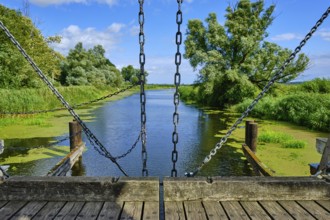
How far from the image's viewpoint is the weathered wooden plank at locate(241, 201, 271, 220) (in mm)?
2666

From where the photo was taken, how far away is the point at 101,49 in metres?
74.9

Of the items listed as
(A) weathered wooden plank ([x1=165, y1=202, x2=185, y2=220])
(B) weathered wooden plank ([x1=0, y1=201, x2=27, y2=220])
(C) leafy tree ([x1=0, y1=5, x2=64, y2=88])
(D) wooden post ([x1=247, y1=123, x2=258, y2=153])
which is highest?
(C) leafy tree ([x1=0, y1=5, x2=64, y2=88])

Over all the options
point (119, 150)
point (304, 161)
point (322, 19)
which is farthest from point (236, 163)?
point (322, 19)

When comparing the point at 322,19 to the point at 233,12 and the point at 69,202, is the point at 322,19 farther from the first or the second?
the point at 233,12

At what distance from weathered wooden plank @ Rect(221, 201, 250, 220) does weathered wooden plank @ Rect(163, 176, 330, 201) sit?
2.5 inches

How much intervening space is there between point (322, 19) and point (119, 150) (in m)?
9.02

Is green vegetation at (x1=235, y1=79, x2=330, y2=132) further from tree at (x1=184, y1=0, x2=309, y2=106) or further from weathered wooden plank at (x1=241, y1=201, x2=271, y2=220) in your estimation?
weathered wooden plank at (x1=241, y1=201, x2=271, y2=220)

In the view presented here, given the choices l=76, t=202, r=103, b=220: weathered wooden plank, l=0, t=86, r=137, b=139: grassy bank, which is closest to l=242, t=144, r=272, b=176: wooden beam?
l=76, t=202, r=103, b=220: weathered wooden plank

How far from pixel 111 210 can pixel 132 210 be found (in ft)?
0.67

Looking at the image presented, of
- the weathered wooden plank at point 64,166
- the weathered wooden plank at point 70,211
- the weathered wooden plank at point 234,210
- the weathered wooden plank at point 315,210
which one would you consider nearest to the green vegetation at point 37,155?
the weathered wooden plank at point 64,166

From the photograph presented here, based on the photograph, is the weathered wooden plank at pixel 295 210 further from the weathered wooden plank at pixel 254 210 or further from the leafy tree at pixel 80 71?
the leafy tree at pixel 80 71

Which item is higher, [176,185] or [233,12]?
[233,12]

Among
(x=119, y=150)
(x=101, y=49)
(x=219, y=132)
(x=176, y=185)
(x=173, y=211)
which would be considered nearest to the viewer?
(x=173, y=211)

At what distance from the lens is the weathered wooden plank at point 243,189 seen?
9.70 feet
